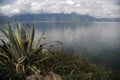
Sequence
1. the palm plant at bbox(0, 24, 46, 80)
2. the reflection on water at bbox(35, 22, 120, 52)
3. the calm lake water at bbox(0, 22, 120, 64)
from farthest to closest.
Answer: the reflection on water at bbox(35, 22, 120, 52) → the calm lake water at bbox(0, 22, 120, 64) → the palm plant at bbox(0, 24, 46, 80)

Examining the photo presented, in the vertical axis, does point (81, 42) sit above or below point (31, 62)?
below

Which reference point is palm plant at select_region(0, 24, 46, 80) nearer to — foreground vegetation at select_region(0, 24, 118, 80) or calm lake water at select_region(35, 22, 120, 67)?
foreground vegetation at select_region(0, 24, 118, 80)

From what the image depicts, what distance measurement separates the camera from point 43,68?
382 cm

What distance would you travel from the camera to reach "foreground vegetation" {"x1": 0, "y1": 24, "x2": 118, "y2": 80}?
3566 millimetres

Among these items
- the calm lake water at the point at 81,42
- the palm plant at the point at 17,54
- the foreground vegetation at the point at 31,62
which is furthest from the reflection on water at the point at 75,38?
the palm plant at the point at 17,54

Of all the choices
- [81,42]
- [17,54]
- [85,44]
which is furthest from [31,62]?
[85,44]

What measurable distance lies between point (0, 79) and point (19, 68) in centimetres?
36

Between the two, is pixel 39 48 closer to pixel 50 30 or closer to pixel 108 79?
pixel 108 79

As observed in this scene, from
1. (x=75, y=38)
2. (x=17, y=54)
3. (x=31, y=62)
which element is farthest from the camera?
(x=75, y=38)

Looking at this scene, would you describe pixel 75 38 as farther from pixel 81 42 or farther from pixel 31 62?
pixel 31 62

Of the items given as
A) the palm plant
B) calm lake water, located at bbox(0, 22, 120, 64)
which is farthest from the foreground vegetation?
calm lake water, located at bbox(0, 22, 120, 64)

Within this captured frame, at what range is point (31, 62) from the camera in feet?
12.4

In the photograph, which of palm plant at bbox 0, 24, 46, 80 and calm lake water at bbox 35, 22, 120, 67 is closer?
palm plant at bbox 0, 24, 46, 80

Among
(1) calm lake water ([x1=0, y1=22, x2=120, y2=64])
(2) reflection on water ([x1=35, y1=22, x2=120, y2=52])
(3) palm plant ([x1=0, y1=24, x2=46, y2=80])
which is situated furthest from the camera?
(2) reflection on water ([x1=35, y1=22, x2=120, y2=52])
